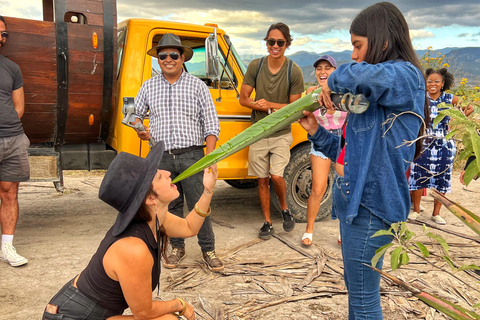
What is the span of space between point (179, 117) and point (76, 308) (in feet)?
7.23

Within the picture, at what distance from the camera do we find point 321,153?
450 centimetres

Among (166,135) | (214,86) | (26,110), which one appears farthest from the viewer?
(214,86)

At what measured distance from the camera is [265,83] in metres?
4.82

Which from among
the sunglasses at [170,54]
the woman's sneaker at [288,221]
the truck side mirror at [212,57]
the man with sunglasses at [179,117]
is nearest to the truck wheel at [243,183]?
the woman's sneaker at [288,221]

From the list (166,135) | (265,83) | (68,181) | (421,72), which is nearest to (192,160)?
(166,135)

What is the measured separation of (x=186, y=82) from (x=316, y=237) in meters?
2.33

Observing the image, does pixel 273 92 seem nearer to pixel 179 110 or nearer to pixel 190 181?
pixel 179 110

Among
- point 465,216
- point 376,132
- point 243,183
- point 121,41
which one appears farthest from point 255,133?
point 243,183

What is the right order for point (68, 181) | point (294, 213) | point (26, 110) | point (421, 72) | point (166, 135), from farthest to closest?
point (68, 181) → point (294, 213) → point (26, 110) → point (166, 135) → point (421, 72)

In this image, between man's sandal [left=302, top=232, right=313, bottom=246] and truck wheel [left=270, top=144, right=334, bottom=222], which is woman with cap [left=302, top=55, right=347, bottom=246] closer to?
man's sandal [left=302, top=232, right=313, bottom=246]

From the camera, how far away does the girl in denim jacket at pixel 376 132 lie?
6.27ft

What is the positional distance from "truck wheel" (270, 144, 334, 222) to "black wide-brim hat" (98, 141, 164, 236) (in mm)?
3331

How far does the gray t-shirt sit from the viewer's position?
13.0 ft

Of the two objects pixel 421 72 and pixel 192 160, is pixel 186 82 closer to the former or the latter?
pixel 192 160
